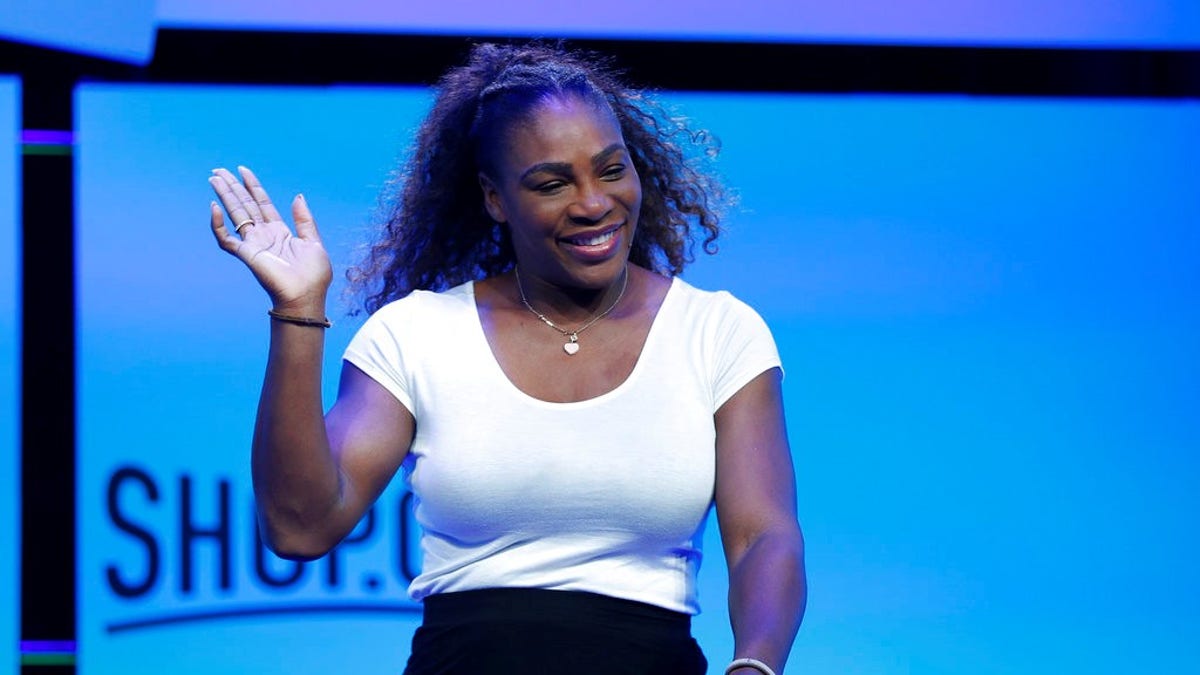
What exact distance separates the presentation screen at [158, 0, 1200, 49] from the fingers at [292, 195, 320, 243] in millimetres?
1268

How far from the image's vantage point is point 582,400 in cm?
182

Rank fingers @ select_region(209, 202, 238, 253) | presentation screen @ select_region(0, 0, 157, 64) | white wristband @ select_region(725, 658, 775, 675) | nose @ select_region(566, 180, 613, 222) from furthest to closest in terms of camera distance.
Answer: presentation screen @ select_region(0, 0, 157, 64), nose @ select_region(566, 180, 613, 222), fingers @ select_region(209, 202, 238, 253), white wristband @ select_region(725, 658, 775, 675)

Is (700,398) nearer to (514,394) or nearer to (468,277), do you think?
(514,394)

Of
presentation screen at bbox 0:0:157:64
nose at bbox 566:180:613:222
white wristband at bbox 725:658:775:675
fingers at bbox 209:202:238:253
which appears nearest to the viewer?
white wristband at bbox 725:658:775:675

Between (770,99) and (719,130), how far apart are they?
0.12 metres

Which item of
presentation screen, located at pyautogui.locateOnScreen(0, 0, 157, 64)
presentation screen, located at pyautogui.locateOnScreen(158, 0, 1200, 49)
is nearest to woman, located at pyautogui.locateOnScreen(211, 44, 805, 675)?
presentation screen, located at pyautogui.locateOnScreen(158, 0, 1200, 49)

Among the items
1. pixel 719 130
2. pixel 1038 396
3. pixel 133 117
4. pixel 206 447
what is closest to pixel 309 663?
pixel 206 447

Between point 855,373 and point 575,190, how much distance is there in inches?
50.0

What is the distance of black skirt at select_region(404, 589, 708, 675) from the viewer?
1.72 metres

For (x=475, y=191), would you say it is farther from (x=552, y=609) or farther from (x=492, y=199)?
(x=552, y=609)

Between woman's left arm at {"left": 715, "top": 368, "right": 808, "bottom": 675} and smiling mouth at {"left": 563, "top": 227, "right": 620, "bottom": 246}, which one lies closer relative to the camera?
woman's left arm at {"left": 715, "top": 368, "right": 808, "bottom": 675}

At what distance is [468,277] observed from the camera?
211 cm

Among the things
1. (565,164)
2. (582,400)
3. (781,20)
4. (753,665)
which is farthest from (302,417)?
(781,20)

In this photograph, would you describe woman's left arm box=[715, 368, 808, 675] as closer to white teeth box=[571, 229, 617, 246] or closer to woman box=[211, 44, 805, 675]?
woman box=[211, 44, 805, 675]
